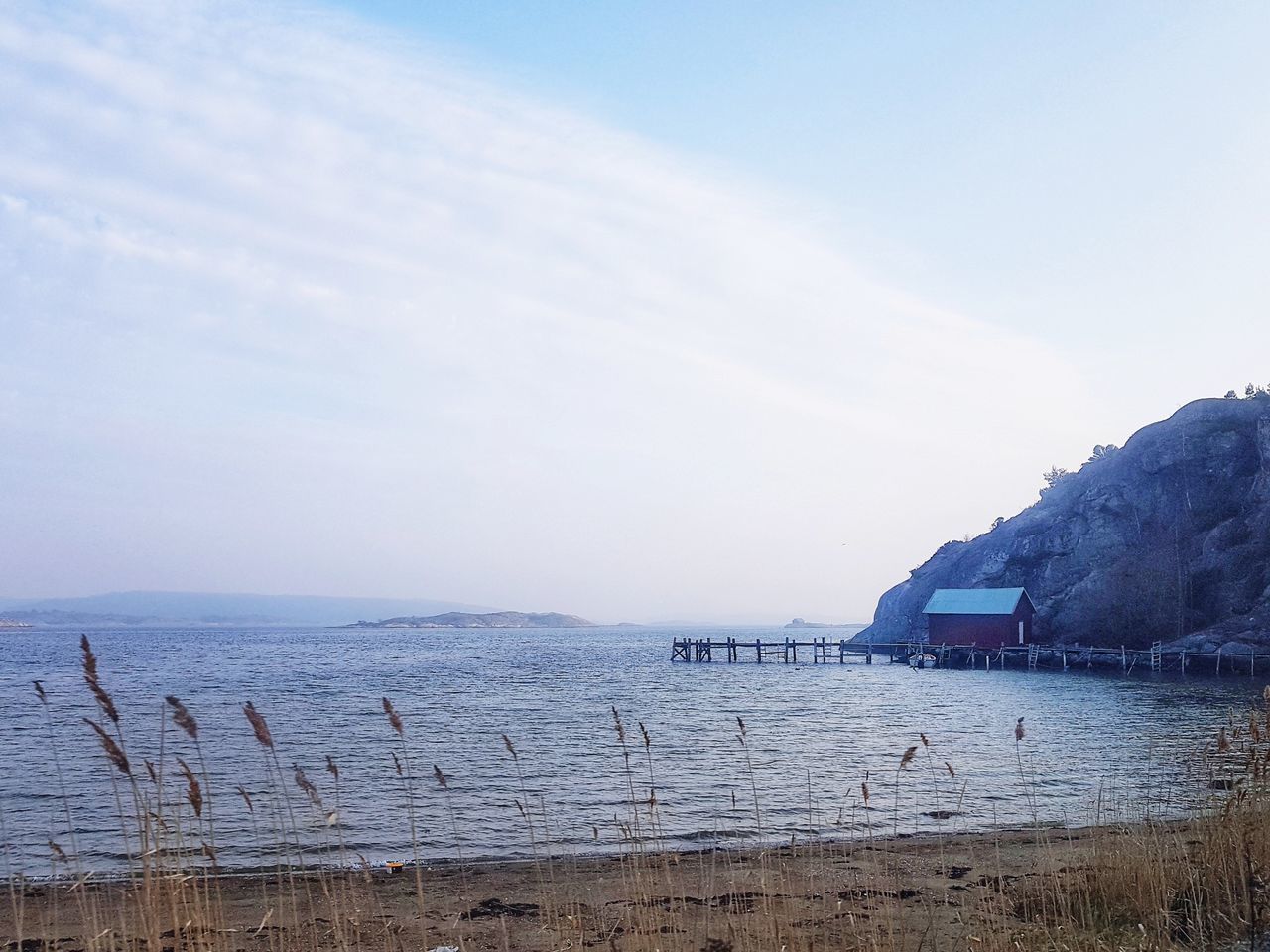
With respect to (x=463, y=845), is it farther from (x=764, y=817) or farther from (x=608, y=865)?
(x=764, y=817)

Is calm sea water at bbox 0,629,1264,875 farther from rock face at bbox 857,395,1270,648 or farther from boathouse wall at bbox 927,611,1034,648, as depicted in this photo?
boathouse wall at bbox 927,611,1034,648

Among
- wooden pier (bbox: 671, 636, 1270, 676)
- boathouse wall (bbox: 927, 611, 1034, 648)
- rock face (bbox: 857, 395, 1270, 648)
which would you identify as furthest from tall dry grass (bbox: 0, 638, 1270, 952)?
boathouse wall (bbox: 927, 611, 1034, 648)

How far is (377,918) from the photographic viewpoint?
10.5 metres

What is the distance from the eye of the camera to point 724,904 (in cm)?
1091

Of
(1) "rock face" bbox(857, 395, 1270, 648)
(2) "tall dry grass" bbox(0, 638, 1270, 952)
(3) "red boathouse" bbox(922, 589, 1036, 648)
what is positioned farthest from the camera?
(3) "red boathouse" bbox(922, 589, 1036, 648)

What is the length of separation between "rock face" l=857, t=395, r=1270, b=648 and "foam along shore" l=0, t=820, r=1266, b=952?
62.5 metres

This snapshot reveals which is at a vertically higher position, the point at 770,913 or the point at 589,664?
the point at 770,913

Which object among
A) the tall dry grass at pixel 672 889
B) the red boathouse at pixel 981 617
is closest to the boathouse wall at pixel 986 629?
the red boathouse at pixel 981 617

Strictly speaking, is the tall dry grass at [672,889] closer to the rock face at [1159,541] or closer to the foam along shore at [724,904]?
the foam along shore at [724,904]

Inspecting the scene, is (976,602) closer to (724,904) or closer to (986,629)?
(986,629)

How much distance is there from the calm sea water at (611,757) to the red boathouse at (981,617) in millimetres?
18985

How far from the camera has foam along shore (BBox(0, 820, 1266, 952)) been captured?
277 inches

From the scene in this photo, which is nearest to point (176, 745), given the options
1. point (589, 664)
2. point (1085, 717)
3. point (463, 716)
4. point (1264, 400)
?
point (463, 716)

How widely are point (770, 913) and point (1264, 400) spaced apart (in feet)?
302
